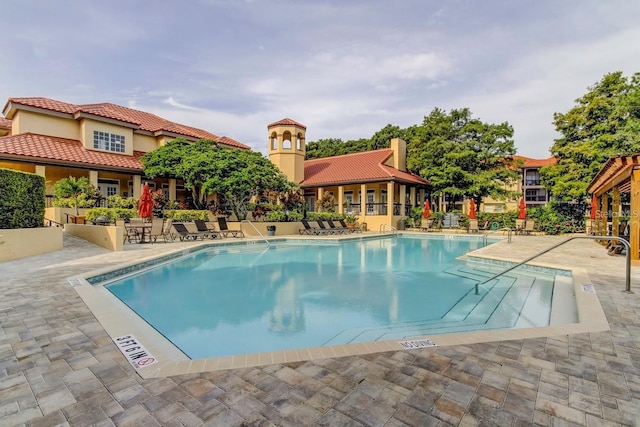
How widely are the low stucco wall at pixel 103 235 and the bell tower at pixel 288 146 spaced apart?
1512cm

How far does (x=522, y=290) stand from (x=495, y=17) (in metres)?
9.32

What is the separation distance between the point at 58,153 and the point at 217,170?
833cm

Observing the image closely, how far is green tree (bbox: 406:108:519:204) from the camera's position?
25.1 m

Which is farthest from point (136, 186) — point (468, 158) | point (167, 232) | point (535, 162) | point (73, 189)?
point (535, 162)

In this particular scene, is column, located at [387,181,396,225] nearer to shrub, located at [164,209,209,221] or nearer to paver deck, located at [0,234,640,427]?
shrub, located at [164,209,209,221]

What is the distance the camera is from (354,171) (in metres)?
27.2

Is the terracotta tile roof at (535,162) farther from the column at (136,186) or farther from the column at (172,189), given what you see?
the column at (136,186)

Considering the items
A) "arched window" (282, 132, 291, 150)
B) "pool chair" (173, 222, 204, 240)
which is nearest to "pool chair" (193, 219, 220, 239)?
"pool chair" (173, 222, 204, 240)

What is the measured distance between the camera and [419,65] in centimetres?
1509

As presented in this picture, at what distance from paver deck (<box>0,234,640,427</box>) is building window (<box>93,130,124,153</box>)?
20101mm

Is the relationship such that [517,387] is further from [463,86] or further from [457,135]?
[457,135]

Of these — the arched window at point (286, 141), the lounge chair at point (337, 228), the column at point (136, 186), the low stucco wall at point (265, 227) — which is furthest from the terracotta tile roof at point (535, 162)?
the column at point (136, 186)

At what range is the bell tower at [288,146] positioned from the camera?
86.1ft

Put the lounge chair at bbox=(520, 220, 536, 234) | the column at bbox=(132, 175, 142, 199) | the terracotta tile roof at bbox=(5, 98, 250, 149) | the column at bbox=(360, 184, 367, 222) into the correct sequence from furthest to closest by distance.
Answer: the column at bbox=(360, 184, 367, 222) < the column at bbox=(132, 175, 142, 199) < the lounge chair at bbox=(520, 220, 536, 234) < the terracotta tile roof at bbox=(5, 98, 250, 149)
